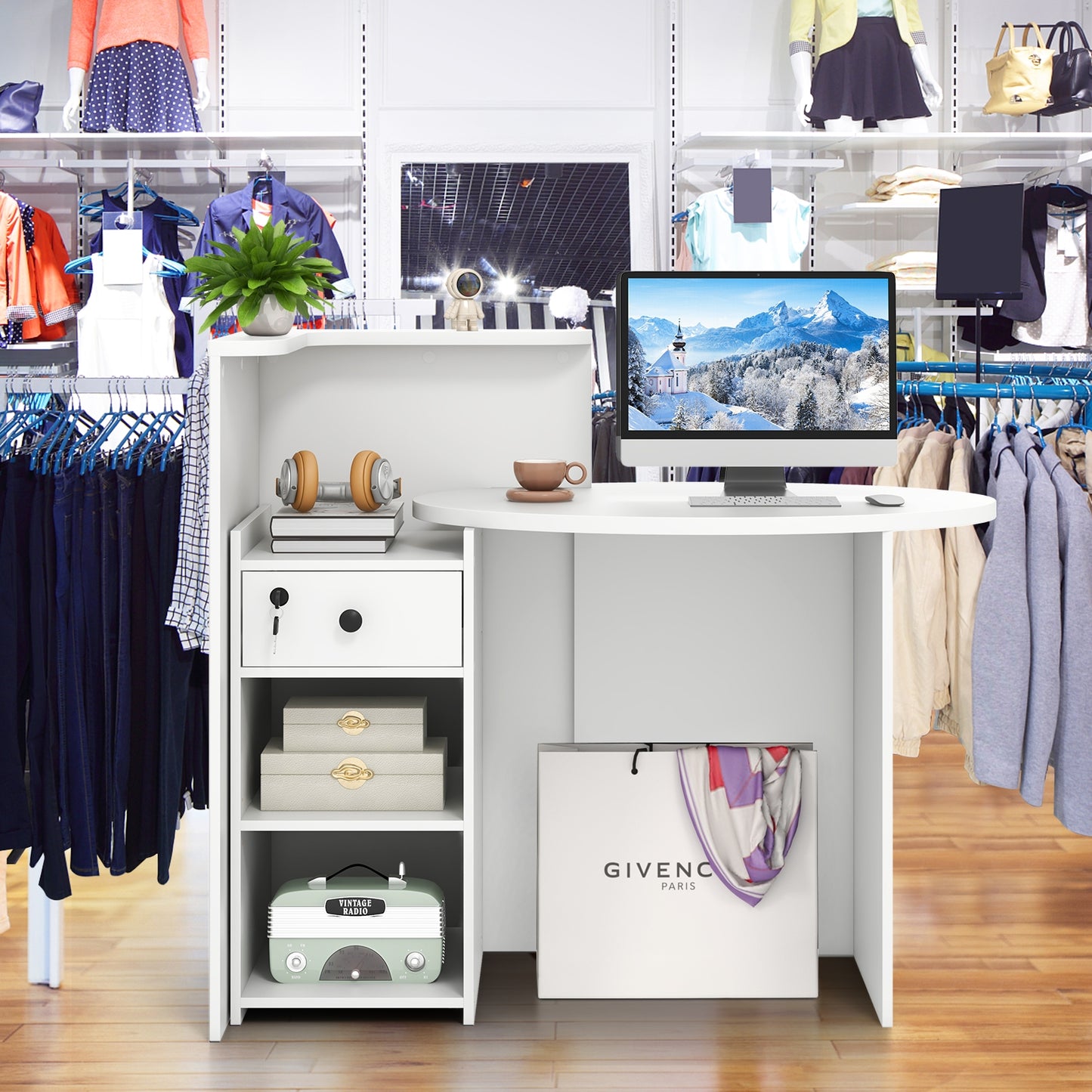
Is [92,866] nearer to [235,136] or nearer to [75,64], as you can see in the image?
[235,136]

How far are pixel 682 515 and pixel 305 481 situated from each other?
0.69 meters

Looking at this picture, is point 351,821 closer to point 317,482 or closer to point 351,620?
point 351,620

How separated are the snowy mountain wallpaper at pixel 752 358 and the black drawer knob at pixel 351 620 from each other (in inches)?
24.3

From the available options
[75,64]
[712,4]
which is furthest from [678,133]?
[75,64]

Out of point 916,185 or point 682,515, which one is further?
point 916,185

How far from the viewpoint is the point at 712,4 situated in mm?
4828

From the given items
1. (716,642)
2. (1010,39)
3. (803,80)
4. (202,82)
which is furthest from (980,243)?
(202,82)

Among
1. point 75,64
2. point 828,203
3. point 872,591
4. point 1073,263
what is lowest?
point 872,591

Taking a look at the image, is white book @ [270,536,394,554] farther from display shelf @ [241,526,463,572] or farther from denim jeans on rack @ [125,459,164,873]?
denim jeans on rack @ [125,459,164,873]

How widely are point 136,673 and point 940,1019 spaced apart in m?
1.63

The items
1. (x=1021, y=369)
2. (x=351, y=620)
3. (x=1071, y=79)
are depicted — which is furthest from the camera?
(x=1071, y=79)

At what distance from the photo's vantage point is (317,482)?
2139 millimetres

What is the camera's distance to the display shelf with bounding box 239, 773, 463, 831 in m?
2.06

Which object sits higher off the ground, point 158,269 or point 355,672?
point 158,269
